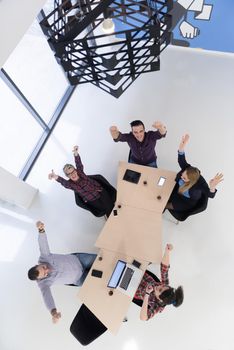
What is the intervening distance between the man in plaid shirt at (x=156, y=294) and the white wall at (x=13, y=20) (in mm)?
2225

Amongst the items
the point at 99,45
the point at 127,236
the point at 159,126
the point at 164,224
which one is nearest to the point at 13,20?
the point at 99,45

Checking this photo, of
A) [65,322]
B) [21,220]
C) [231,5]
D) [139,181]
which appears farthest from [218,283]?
[231,5]

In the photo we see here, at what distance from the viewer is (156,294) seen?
8.88 ft

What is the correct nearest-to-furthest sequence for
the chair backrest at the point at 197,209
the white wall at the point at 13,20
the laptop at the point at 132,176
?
the white wall at the point at 13,20, the chair backrest at the point at 197,209, the laptop at the point at 132,176

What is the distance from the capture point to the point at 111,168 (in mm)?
4355

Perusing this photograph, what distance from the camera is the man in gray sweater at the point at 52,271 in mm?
2742

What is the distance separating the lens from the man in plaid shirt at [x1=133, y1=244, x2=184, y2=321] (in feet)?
8.46

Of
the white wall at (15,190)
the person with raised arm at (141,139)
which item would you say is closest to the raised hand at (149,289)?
the person with raised arm at (141,139)

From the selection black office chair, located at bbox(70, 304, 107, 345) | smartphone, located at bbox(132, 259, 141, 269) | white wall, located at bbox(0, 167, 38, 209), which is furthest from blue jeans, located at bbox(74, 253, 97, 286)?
white wall, located at bbox(0, 167, 38, 209)

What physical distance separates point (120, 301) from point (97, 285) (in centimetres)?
28

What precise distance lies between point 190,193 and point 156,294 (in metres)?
Result: 1.09

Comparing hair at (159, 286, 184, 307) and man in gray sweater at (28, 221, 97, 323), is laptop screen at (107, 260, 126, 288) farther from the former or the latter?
hair at (159, 286, 184, 307)

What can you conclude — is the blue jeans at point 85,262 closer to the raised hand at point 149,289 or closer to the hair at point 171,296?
the raised hand at point 149,289

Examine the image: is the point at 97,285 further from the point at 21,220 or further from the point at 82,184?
the point at 21,220
